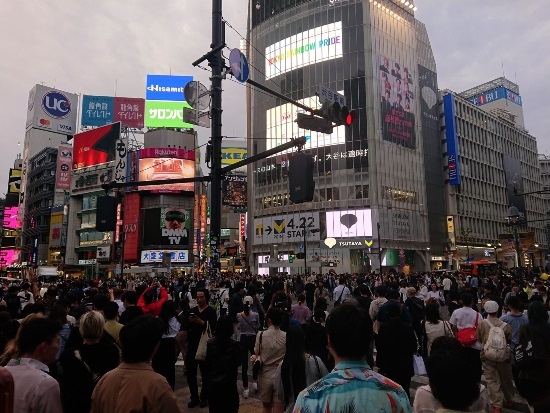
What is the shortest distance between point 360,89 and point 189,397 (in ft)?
200

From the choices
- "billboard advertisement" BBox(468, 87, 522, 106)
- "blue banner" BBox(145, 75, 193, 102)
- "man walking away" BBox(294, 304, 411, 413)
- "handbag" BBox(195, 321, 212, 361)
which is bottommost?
→ "handbag" BBox(195, 321, 212, 361)

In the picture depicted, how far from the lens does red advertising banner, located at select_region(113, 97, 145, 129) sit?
88.3 meters

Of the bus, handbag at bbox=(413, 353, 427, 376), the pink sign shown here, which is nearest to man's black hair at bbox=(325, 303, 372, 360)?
handbag at bbox=(413, 353, 427, 376)

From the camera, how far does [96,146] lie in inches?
2953

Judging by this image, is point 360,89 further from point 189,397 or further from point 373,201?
point 189,397

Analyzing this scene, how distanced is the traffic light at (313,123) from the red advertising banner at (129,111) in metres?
85.8

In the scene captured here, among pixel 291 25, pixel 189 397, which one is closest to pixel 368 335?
pixel 189 397

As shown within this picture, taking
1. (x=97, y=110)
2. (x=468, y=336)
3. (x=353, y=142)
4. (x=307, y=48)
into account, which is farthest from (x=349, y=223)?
(x=97, y=110)

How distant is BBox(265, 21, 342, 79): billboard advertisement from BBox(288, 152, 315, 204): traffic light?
5806cm

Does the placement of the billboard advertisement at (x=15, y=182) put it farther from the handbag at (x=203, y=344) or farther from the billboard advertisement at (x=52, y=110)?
the handbag at (x=203, y=344)

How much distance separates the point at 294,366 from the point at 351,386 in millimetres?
2613

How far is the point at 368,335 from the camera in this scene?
246cm

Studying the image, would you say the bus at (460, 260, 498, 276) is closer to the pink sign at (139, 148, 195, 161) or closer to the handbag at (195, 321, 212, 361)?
the handbag at (195, 321, 212, 361)

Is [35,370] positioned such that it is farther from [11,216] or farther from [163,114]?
[11,216]
